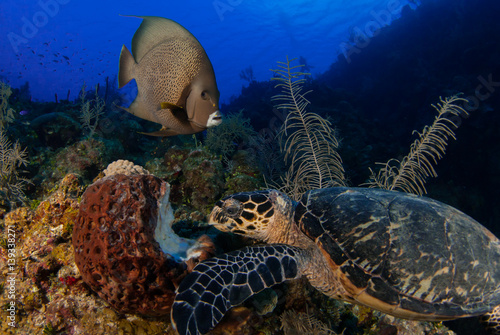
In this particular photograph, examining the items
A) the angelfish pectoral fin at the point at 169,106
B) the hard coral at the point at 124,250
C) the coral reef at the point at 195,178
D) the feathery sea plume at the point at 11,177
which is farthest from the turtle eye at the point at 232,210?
the feathery sea plume at the point at 11,177

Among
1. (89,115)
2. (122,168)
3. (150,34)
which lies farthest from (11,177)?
(150,34)

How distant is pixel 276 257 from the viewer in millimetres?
2172

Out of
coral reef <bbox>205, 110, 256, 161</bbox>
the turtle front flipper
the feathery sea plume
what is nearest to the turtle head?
the turtle front flipper

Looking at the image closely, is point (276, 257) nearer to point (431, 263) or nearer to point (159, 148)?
point (431, 263)

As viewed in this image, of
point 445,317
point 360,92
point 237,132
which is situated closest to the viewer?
point 445,317

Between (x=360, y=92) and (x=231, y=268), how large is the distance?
1697cm

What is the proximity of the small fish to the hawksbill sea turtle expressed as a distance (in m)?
1.02

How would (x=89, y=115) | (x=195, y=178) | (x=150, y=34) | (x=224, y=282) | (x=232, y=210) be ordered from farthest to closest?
(x=89, y=115), (x=195, y=178), (x=232, y=210), (x=150, y=34), (x=224, y=282)

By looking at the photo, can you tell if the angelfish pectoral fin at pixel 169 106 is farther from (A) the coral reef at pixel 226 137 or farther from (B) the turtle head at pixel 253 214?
(A) the coral reef at pixel 226 137

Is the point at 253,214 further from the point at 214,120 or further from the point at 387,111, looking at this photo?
the point at 387,111

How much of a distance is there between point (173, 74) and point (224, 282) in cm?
172

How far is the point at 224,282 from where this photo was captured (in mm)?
1832

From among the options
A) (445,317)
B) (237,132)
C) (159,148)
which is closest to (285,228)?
(445,317)

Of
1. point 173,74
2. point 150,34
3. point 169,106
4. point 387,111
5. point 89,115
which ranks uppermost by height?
point 89,115
